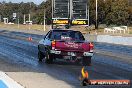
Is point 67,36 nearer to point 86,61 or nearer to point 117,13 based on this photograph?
point 86,61

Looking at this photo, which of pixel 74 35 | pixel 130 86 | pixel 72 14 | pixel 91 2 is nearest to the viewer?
pixel 130 86

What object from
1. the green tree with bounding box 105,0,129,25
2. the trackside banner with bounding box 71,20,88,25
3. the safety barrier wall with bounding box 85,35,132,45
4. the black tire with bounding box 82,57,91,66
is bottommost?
the safety barrier wall with bounding box 85,35,132,45

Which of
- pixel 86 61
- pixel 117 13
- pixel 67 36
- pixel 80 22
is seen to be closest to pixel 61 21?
pixel 80 22

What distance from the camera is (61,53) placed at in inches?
768

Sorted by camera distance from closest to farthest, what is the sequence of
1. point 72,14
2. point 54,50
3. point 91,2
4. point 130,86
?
point 130,86 < point 54,50 < point 72,14 < point 91,2

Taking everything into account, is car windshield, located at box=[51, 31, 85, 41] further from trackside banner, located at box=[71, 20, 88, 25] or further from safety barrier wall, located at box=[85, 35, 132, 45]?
trackside banner, located at box=[71, 20, 88, 25]

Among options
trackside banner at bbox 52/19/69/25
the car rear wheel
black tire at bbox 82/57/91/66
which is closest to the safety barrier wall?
trackside banner at bbox 52/19/69/25

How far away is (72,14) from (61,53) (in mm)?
47714

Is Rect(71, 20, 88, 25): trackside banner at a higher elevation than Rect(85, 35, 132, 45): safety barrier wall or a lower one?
higher

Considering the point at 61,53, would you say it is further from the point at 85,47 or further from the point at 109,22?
the point at 109,22

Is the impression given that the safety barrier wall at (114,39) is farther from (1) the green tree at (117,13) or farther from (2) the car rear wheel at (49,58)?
(1) the green tree at (117,13)

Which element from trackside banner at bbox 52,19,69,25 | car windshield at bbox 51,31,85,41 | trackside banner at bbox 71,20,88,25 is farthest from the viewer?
trackside banner at bbox 71,20,88,25

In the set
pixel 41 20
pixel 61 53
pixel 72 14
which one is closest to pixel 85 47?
pixel 61 53

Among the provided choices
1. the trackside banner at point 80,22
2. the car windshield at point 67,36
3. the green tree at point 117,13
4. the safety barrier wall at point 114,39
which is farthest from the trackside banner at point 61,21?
the car windshield at point 67,36
